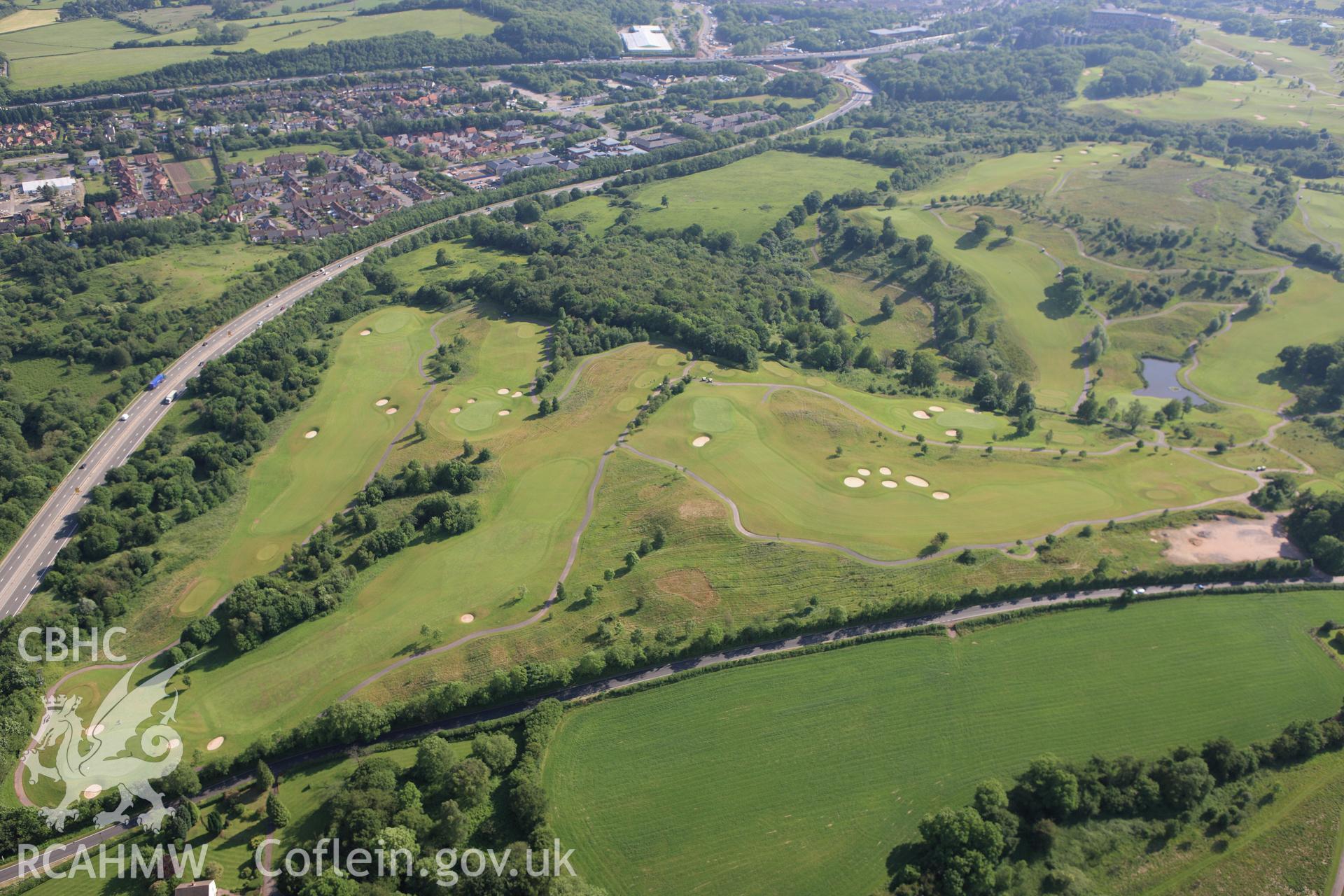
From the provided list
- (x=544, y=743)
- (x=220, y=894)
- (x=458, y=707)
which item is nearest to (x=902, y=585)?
(x=544, y=743)

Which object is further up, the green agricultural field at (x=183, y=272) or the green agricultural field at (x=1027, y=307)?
the green agricultural field at (x=183, y=272)

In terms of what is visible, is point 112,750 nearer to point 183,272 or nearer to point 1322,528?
point 1322,528

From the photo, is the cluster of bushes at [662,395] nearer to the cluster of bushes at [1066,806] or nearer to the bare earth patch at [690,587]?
the bare earth patch at [690,587]

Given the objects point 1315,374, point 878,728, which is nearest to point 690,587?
point 878,728

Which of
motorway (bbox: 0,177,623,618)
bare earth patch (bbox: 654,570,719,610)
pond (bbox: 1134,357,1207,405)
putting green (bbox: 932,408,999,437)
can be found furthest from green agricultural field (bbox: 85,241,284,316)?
pond (bbox: 1134,357,1207,405)

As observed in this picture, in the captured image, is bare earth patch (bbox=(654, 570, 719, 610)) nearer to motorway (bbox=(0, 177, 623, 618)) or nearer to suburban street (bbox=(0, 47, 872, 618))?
suburban street (bbox=(0, 47, 872, 618))

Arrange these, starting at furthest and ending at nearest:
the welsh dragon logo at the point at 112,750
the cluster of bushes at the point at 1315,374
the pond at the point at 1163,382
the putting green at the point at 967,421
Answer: the pond at the point at 1163,382
the cluster of bushes at the point at 1315,374
the putting green at the point at 967,421
the welsh dragon logo at the point at 112,750

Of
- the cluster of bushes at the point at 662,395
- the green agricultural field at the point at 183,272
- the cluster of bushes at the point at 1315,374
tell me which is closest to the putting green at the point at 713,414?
the cluster of bushes at the point at 662,395
